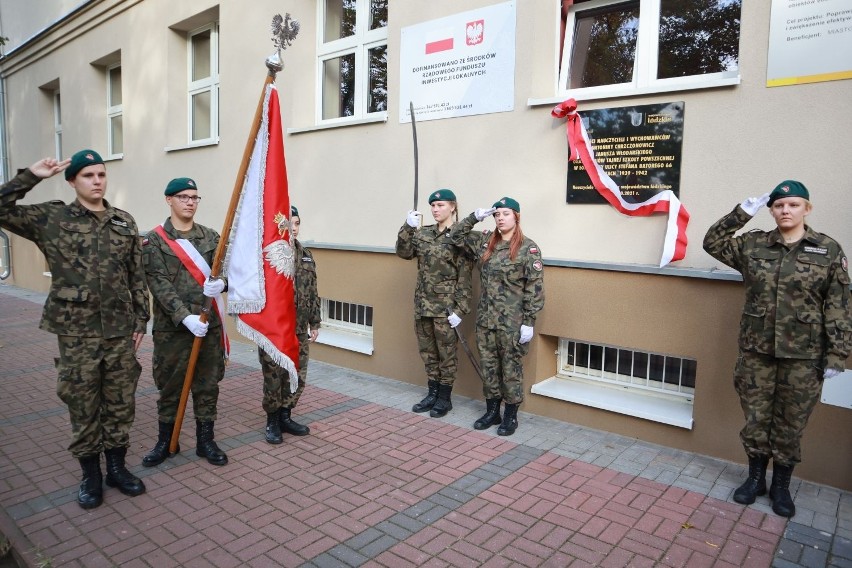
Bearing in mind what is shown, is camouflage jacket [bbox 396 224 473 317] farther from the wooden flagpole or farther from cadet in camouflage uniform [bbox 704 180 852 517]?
cadet in camouflage uniform [bbox 704 180 852 517]

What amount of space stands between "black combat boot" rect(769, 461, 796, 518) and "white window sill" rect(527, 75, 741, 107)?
2.49m

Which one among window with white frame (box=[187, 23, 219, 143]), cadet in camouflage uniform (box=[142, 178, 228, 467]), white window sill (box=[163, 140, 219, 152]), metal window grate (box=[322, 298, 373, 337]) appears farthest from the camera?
window with white frame (box=[187, 23, 219, 143])

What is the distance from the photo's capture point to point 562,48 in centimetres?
514

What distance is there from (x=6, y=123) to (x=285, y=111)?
39.6 ft

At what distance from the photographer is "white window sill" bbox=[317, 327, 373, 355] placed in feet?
21.9

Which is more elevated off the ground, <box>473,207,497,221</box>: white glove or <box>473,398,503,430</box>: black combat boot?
<box>473,207,497,221</box>: white glove

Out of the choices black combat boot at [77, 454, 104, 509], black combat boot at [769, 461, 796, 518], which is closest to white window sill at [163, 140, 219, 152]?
black combat boot at [77, 454, 104, 509]

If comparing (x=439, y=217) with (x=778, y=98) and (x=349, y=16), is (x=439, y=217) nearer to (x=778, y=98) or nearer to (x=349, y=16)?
(x=778, y=98)

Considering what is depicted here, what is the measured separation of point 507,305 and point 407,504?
176cm

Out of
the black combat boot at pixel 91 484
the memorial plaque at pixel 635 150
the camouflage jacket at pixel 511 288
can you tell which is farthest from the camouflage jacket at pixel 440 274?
the black combat boot at pixel 91 484

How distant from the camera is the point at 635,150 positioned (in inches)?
177

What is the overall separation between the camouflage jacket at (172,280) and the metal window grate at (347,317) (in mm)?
2884

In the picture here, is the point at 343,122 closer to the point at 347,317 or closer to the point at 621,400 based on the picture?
the point at 347,317

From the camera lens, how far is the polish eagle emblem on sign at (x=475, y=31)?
5.36 metres
